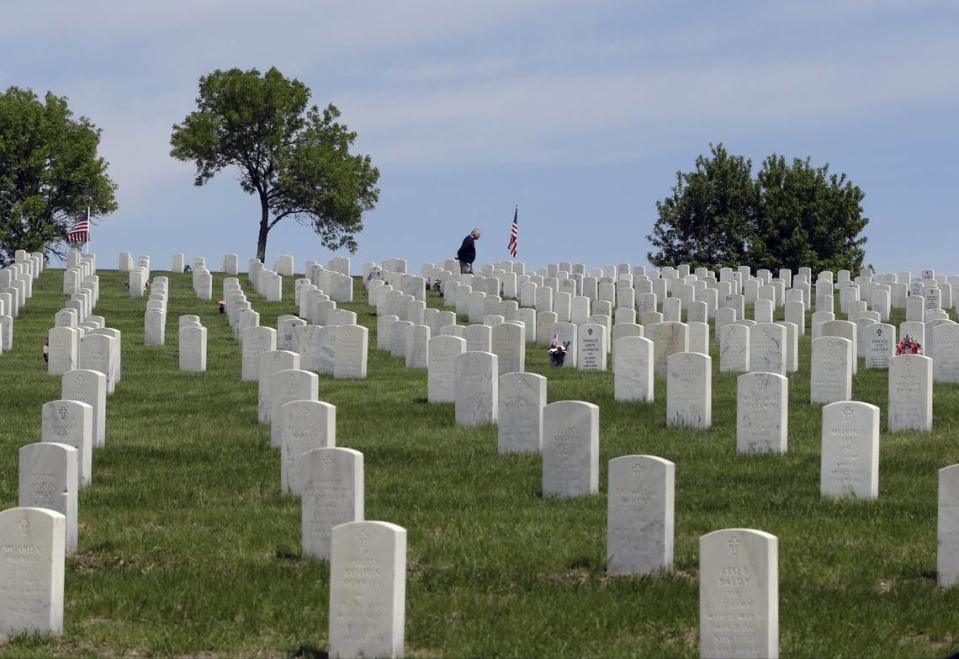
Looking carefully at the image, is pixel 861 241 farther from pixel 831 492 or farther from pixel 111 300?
pixel 831 492

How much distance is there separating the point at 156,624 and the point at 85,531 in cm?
318

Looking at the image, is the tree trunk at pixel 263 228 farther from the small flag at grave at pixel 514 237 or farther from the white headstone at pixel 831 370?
the white headstone at pixel 831 370

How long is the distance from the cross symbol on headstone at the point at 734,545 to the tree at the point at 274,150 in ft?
193

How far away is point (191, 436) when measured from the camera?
20.2 meters

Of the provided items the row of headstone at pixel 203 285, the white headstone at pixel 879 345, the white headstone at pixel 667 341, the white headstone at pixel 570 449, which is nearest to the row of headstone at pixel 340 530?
the white headstone at pixel 570 449

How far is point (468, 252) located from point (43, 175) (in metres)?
28.4

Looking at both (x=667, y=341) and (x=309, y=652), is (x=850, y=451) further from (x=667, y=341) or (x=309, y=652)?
(x=667, y=341)

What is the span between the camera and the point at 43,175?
6988 centimetres

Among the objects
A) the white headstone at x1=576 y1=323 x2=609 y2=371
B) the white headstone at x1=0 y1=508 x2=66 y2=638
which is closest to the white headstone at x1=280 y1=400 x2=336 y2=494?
the white headstone at x1=0 y1=508 x2=66 y2=638

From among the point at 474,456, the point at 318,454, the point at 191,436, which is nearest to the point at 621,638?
the point at 318,454

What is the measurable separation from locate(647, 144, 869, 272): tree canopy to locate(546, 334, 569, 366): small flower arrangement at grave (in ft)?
135

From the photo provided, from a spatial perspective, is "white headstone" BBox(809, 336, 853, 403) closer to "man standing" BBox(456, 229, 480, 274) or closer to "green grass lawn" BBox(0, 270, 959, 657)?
"green grass lawn" BBox(0, 270, 959, 657)

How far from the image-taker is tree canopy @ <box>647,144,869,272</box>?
68.3 meters

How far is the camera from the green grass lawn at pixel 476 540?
11570mm
